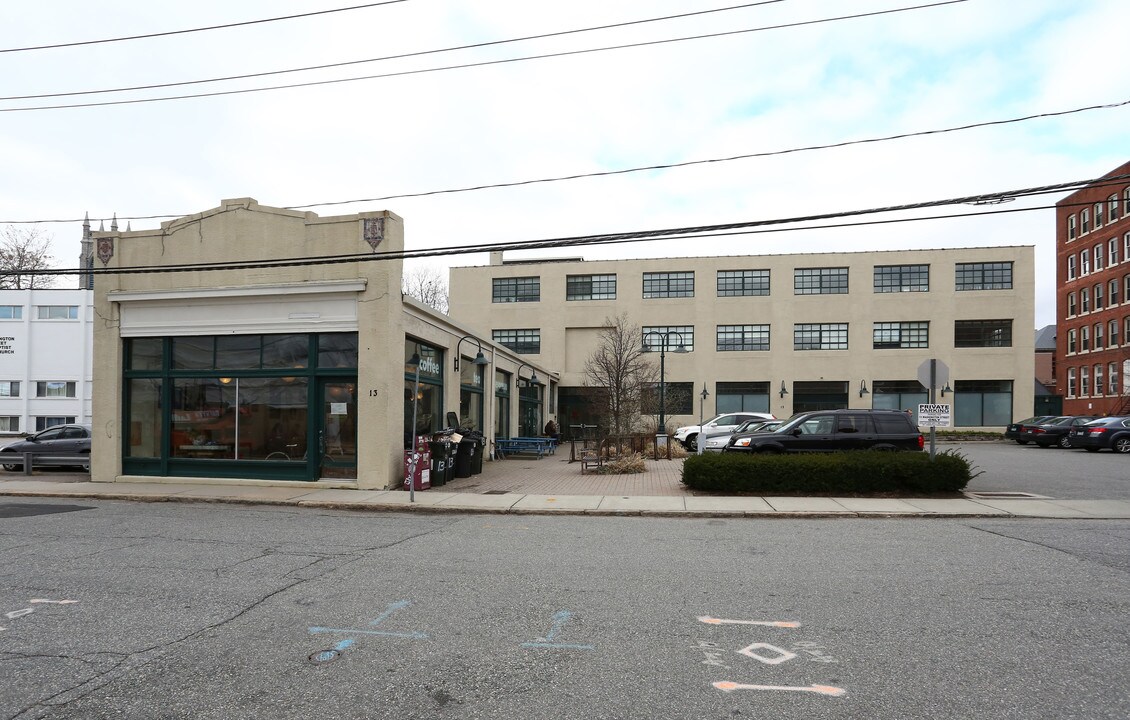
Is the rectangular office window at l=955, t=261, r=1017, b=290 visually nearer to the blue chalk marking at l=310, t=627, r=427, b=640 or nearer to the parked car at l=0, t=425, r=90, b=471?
the parked car at l=0, t=425, r=90, b=471

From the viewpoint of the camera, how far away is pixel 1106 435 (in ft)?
85.8

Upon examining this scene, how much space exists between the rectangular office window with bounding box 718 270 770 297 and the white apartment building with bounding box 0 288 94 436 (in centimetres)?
3766

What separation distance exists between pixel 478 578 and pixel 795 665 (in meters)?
3.36

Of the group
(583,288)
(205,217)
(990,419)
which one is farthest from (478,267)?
(990,419)

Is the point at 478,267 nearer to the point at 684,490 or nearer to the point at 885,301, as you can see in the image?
the point at 885,301

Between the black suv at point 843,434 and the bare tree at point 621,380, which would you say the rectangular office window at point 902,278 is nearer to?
the bare tree at point 621,380

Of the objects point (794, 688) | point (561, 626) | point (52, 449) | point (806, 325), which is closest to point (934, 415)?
point (561, 626)

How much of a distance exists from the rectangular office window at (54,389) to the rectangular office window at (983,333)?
171ft

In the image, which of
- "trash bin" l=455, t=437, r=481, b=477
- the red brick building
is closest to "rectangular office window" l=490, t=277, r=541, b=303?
"trash bin" l=455, t=437, r=481, b=477

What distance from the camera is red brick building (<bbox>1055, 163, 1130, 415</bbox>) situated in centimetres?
4875

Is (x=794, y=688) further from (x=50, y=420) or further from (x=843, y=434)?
(x=50, y=420)

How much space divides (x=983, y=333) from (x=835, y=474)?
107 feet

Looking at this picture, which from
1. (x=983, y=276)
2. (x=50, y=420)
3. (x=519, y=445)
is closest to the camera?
(x=519, y=445)

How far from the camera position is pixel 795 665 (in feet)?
14.6
